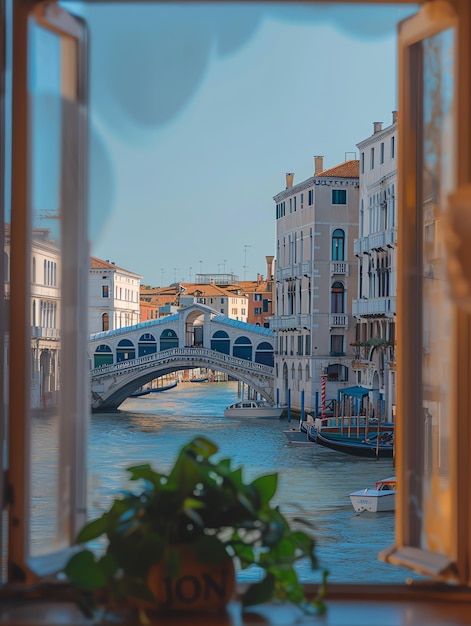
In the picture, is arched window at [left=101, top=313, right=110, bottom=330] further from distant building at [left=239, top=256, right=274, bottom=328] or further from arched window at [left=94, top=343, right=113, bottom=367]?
distant building at [left=239, top=256, right=274, bottom=328]

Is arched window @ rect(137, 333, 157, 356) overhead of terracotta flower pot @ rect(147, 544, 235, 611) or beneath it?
overhead

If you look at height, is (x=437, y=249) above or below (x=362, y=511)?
above

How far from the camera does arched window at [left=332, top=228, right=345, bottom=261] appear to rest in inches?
766

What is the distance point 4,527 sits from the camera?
1302 mm

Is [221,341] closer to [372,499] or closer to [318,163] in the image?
[318,163]

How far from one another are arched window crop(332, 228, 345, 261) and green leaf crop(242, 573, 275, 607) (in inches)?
721

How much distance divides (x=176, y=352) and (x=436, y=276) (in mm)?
18974

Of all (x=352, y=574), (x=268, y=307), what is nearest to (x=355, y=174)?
(x=352, y=574)

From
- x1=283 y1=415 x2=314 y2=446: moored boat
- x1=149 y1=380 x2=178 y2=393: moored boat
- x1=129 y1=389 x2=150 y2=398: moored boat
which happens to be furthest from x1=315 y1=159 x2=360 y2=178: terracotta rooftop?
x1=149 y1=380 x2=178 y2=393: moored boat

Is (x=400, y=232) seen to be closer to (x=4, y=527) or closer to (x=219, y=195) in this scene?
(x=4, y=527)

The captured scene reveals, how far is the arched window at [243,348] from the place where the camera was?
24109 millimetres

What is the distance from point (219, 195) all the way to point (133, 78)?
2066cm

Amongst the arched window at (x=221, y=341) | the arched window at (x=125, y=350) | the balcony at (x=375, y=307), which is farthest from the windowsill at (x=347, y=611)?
the arched window at (x=221, y=341)

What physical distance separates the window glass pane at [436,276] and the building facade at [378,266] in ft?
45.2
